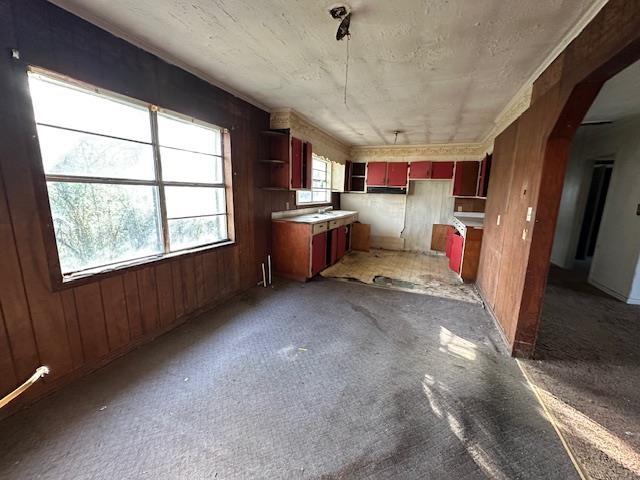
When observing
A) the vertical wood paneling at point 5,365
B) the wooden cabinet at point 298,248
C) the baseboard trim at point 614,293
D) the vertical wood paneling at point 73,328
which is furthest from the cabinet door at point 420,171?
the vertical wood paneling at point 5,365

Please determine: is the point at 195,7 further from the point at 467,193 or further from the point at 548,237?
the point at 467,193

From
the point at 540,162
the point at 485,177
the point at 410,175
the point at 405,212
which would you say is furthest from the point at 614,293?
the point at 410,175

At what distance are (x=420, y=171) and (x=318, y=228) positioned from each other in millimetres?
3165

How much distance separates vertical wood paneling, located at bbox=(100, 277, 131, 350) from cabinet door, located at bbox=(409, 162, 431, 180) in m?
5.63

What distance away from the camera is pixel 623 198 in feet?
11.4

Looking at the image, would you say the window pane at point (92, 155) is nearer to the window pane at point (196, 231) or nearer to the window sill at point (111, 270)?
the window pane at point (196, 231)

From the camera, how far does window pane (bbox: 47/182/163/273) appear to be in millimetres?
1766

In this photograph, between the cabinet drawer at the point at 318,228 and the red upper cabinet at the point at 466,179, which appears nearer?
the cabinet drawer at the point at 318,228

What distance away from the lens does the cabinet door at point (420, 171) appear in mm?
5730

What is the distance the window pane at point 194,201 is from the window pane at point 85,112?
0.54m

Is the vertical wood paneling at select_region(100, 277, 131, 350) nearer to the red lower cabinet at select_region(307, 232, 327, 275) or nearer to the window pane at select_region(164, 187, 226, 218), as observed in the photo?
the window pane at select_region(164, 187, 226, 218)

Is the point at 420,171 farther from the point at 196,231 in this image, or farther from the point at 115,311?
the point at 115,311

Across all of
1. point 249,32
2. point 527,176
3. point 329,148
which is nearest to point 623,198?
point 527,176


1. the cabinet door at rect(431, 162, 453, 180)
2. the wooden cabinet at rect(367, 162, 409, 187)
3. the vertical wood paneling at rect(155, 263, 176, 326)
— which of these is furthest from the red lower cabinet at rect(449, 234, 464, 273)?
the vertical wood paneling at rect(155, 263, 176, 326)
